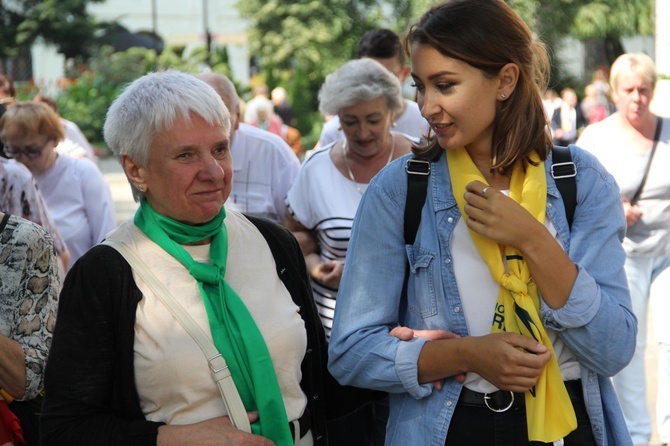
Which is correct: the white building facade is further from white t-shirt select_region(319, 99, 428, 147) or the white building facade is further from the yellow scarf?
the yellow scarf

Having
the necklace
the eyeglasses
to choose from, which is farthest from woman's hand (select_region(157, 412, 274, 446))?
the eyeglasses

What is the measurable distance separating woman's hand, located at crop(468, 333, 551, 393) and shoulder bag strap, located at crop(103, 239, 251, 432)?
66 centimetres

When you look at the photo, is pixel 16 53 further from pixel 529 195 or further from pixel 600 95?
pixel 529 195

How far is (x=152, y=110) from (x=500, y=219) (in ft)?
3.35

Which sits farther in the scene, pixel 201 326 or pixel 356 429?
pixel 356 429

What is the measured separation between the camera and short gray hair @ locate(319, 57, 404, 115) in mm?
4816

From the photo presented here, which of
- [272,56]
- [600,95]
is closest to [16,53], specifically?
[272,56]

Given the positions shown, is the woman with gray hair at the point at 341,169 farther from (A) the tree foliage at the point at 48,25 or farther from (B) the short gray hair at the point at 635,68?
(A) the tree foliage at the point at 48,25

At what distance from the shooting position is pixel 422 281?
255 centimetres

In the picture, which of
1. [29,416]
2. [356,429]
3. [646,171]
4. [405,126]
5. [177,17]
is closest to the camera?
[29,416]

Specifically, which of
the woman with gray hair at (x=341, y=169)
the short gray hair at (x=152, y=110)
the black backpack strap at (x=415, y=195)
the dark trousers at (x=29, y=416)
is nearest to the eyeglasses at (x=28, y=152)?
the woman with gray hair at (x=341, y=169)

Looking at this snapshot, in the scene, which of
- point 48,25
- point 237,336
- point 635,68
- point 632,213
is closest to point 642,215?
point 632,213

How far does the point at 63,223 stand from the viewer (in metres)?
6.21

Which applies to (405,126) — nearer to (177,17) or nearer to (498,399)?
(498,399)
